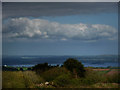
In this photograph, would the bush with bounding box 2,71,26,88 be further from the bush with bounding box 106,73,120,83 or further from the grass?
the bush with bounding box 106,73,120,83

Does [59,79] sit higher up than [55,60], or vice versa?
[55,60]

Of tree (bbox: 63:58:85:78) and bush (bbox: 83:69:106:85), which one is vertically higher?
tree (bbox: 63:58:85:78)

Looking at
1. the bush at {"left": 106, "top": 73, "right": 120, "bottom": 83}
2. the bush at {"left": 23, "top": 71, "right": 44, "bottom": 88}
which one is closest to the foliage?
the bush at {"left": 23, "top": 71, "right": 44, "bottom": 88}

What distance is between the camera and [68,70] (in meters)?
5.57

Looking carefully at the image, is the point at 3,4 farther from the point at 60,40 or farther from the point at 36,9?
the point at 60,40

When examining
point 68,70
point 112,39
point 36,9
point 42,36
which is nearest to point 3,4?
point 36,9

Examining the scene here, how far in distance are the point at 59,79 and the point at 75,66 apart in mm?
520

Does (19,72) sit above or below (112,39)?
below

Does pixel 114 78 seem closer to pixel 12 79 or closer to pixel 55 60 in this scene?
pixel 55 60

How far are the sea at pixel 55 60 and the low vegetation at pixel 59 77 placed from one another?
10 cm

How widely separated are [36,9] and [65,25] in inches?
32.7

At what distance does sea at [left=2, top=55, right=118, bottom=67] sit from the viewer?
5.45 m

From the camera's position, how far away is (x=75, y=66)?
557cm

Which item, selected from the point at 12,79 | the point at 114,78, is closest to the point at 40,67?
the point at 12,79
